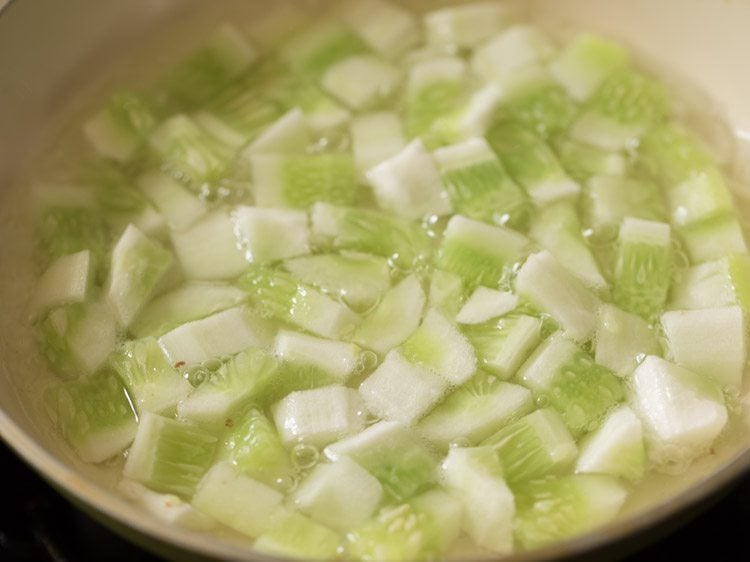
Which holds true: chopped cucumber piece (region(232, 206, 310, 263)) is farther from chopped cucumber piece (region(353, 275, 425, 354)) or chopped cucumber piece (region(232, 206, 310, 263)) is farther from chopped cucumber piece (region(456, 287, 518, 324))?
chopped cucumber piece (region(456, 287, 518, 324))

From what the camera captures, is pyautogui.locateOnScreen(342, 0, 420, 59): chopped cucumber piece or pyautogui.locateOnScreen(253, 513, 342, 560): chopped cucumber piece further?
pyautogui.locateOnScreen(342, 0, 420, 59): chopped cucumber piece

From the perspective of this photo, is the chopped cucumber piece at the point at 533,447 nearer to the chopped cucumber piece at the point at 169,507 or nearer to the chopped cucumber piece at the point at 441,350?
the chopped cucumber piece at the point at 441,350

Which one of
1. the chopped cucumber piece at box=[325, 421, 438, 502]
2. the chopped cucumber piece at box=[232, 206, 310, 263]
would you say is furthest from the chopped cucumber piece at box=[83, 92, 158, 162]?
the chopped cucumber piece at box=[325, 421, 438, 502]

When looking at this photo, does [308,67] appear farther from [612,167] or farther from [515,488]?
[515,488]

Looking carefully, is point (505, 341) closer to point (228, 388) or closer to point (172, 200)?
point (228, 388)

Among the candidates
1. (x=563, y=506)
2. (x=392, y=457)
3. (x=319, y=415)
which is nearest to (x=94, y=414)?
(x=319, y=415)

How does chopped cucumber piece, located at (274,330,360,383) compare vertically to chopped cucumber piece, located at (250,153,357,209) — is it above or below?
below
